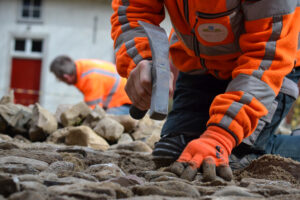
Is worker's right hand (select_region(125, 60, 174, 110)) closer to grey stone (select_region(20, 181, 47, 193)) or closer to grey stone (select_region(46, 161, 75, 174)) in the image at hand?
grey stone (select_region(46, 161, 75, 174))

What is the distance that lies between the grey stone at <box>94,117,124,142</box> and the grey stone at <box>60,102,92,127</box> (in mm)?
272

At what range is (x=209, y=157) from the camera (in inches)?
65.1

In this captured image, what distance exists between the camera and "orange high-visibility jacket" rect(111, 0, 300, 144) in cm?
177

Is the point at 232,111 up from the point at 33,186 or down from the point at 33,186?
up

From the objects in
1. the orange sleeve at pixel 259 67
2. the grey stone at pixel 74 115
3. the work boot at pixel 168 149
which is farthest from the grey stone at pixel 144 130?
the orange sleeve at pixel 259 67

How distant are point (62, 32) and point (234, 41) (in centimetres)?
1066

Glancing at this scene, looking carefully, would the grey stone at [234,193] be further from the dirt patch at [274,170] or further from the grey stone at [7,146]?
the grey stone at [7,146]

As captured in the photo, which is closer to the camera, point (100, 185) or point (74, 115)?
point (100, 185)

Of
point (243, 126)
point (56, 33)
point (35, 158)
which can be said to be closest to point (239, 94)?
point (243, 126)

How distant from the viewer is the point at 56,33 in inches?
483

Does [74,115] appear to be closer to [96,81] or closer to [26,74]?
[96,81]

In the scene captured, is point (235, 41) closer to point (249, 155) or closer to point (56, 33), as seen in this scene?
point (249, 155)

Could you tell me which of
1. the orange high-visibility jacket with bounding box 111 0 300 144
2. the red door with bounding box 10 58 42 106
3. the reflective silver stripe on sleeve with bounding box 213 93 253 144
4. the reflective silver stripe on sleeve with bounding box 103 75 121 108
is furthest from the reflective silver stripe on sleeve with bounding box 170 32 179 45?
the red door with bounding box 10 58 42 106

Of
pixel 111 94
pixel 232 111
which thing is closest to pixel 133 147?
pixel 232 111
